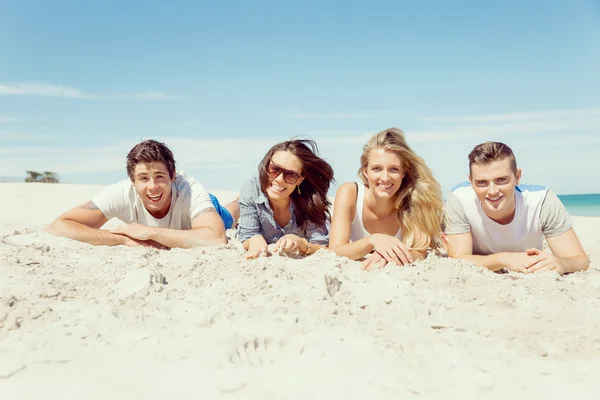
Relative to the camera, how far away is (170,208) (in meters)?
5.06

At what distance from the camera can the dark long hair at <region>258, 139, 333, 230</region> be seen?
15.3 ft

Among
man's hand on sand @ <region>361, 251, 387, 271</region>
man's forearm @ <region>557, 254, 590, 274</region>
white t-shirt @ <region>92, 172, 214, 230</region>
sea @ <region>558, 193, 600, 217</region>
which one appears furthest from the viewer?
sea @ <region>558, 193, 600, 217</region>

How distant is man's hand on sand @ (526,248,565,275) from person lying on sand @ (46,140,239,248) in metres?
2.62

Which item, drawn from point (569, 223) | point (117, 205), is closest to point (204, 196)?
point (117, 205)

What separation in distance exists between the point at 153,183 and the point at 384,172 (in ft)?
6.90

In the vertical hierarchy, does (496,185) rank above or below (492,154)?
below

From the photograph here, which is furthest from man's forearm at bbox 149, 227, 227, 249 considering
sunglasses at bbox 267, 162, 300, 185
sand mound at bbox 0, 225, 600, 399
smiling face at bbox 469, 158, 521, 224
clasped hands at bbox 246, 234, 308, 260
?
smiling face at bbox 469, 158, 521, 224

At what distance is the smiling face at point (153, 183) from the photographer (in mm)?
4742

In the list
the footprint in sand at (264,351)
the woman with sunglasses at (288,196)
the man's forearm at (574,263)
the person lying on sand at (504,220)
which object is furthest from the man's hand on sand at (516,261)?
the footprint in sand at (264,351)

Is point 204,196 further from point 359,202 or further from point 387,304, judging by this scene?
point 387,304

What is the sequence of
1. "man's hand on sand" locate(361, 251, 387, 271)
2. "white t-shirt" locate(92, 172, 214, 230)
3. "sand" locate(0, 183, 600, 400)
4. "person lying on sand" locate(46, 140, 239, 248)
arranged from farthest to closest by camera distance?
"white t-shirt" locate(92, 172, 214, 230) → "person lying on sand" locate(46, 140, 239, 248) → "man's hand on sand" locate(361, 251, 387, 271) → "sand" locate(0, 183, 600, 400)

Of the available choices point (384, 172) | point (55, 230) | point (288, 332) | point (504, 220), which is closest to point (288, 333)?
point (288, 332)

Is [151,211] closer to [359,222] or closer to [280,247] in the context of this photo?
[280,247]

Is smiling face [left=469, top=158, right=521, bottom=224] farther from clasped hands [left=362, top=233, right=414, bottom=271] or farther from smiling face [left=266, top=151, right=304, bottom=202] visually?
smiling face [left=266, top=151, right=304, bottom=202]
